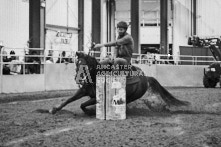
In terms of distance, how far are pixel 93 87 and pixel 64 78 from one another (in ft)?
32.4

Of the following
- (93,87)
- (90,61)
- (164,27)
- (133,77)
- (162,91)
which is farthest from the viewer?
(164,27)

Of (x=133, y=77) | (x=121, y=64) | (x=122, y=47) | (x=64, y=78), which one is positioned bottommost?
(x=64, y=78)

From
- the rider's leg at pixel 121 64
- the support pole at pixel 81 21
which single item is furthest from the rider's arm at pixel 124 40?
the support pole at pixel 81 21

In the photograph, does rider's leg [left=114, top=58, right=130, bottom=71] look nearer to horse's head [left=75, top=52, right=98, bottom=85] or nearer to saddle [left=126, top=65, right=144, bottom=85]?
saddle [left=126, top=65, right=144, bottom=85]

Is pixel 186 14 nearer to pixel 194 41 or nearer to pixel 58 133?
pixel 194 41

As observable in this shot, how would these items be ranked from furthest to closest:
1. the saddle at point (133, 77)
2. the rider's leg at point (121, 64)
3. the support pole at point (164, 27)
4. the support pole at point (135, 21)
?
the support pole at point (164, 27)
the support pole at point (135, 21)
the saddle at point (133, 77)
the rider's leg at point (121, 64)

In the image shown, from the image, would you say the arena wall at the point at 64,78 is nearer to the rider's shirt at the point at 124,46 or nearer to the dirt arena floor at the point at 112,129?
the dirt arena floor at the point at 112,129

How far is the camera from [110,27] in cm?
3425

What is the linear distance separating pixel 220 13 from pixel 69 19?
1458 centimetres

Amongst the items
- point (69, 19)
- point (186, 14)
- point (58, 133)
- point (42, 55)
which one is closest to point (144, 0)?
point (186, 14)

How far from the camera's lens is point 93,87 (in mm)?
7715

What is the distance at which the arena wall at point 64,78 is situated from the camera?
15.0 m

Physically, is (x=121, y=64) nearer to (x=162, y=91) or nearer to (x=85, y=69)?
(x=85, y=69)

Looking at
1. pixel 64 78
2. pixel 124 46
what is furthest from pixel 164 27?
pixel 124 46
